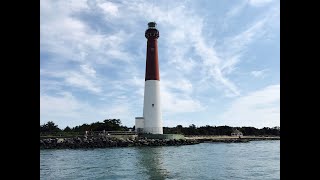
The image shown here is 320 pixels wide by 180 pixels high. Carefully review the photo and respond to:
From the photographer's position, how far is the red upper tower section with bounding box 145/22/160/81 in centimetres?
4016

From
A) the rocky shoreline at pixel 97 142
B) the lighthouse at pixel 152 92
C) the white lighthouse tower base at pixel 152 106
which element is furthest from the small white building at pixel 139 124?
the rocky shoreline at pixel 97 142

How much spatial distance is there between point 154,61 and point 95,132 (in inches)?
530

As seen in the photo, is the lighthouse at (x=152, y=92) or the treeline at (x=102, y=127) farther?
the treeline at (x=102, y=127)

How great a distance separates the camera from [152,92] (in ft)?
131

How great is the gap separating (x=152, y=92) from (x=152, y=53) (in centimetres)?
477

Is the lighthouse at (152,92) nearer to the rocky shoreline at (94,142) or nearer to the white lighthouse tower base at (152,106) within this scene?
the white lighthouse tower base at (152,106)

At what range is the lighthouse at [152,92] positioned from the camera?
4009cm

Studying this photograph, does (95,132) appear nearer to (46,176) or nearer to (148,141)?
(148,141)

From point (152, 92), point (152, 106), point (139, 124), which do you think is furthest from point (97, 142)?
point (152, 92)

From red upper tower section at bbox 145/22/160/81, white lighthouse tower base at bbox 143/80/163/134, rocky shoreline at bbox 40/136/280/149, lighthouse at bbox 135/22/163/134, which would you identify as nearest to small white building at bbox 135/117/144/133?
lighthouse at bbox 135/22/163/134
